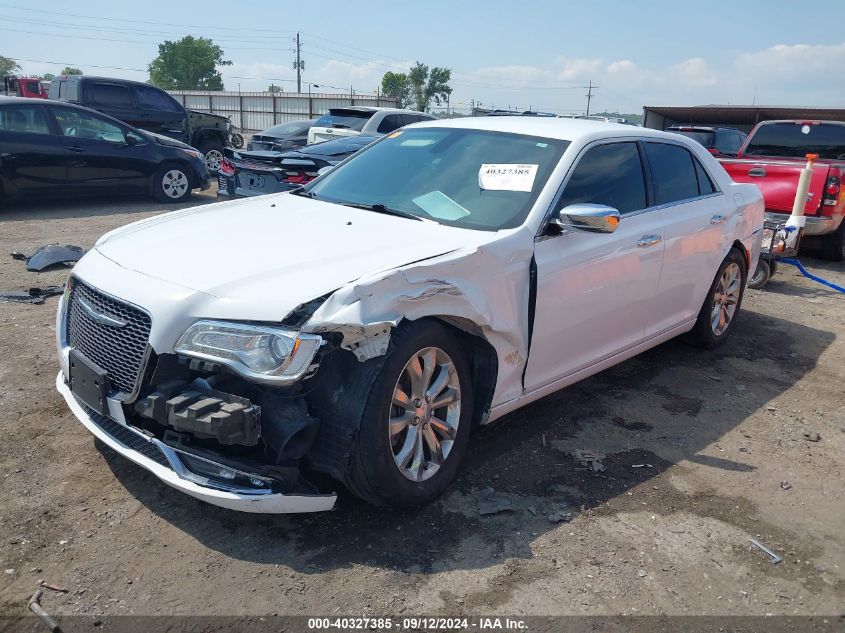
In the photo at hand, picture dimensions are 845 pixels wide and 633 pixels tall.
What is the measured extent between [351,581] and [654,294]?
2814 mm

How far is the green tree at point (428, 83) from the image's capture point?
7162cm

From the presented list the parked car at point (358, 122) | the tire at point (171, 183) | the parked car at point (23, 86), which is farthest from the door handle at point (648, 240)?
the parked car at point (23, 86)

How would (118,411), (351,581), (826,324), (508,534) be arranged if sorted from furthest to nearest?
(826,324) → (508,534) → (118,411) → (351,581)

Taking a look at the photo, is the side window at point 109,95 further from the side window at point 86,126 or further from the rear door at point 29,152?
the rear door at point 29,152

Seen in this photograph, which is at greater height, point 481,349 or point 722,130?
point 722,130

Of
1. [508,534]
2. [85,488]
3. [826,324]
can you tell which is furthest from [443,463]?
[826,324]

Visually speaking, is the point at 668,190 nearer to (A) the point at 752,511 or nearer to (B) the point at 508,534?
(A) the point at 752,511

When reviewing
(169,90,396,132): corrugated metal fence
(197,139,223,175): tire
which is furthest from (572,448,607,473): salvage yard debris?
(169,90,396,132): corrugated metal fence

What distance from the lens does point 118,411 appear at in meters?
3.00

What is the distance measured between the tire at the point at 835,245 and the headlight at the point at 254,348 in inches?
358

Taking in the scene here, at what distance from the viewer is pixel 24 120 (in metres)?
10.1

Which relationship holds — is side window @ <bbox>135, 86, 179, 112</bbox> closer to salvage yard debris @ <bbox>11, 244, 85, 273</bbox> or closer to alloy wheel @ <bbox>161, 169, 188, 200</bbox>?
alloy wheel @ <bbox>161, 169, 188, 200</bbox>

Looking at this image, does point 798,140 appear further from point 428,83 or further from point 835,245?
point 428,83

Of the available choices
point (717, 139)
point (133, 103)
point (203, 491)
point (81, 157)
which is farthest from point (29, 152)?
point (717, 139)
